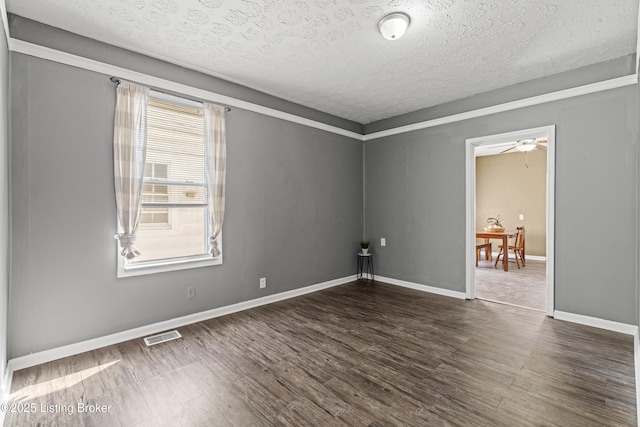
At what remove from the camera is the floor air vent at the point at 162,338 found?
2.82 meters

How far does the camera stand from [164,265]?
10.2 feet

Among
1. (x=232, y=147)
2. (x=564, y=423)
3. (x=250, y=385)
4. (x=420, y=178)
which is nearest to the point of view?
(x=564, y=423)

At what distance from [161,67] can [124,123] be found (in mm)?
744

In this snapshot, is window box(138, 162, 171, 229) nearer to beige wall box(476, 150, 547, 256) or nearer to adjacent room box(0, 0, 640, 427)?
adjacent room box(0, 0, 640, 427)

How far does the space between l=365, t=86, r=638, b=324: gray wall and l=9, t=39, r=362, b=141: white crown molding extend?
2326 millimetres

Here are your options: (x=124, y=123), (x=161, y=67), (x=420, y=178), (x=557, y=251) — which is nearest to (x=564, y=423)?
(x=557, y=251)

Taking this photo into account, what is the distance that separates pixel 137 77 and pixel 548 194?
457cm

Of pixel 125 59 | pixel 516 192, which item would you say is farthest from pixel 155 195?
pixel 516 192

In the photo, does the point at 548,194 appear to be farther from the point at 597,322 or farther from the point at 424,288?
the point at 424,288

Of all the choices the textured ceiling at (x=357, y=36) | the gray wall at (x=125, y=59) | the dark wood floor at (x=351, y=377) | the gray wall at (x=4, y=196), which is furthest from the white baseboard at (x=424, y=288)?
the gray wall at (x=4, y=196)

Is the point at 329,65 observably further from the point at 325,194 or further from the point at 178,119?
the point at 325,194

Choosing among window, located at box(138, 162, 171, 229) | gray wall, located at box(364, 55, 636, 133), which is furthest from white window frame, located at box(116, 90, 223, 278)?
gray wall, located at box(364, 55, 636, 133)

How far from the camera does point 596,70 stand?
10.5ft

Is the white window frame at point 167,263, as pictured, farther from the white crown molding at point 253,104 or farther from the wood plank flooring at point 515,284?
the wood plank flooring at point 515,284
